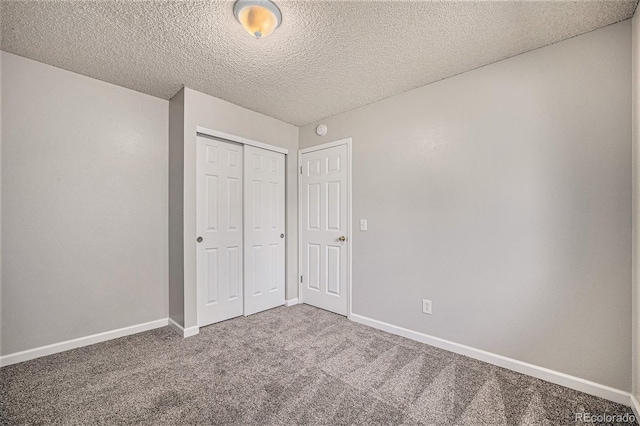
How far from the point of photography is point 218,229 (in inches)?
120

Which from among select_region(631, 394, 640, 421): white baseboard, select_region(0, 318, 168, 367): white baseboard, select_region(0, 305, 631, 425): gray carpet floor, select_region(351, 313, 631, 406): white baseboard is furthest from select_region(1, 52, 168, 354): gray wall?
select_region(631, 394, 640, 421): white baseboard

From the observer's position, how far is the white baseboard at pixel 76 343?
217 centimetres

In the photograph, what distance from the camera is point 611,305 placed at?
5.82 ft

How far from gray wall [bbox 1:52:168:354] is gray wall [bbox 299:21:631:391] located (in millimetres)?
2465

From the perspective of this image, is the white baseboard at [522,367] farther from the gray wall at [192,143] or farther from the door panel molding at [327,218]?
the gray wall at [192,143]

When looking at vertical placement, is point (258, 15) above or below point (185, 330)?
above

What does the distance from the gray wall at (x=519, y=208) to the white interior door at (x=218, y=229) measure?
1624 millimetres

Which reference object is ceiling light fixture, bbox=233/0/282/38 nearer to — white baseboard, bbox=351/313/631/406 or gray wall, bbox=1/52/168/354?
gray wall, bbox=1/52/168/354

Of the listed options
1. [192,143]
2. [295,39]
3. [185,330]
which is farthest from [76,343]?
[295,39]

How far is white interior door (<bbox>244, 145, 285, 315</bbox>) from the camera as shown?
3.29 metres

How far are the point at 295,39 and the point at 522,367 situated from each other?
3.01 metres

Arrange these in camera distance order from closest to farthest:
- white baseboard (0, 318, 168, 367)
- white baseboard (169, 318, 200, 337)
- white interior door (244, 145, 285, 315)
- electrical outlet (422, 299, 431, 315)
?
white baseboard (0, 318, 168, 367)
electrical outlet (422, 299, 431, 315)
white baseboard (169, 318, 200, 337)
white interior door (244, 145, 285, 315)

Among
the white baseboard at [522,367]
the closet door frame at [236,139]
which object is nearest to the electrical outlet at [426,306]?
the white baseboard at [522,367]

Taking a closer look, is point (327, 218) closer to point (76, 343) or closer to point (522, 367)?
point (522, 367)
